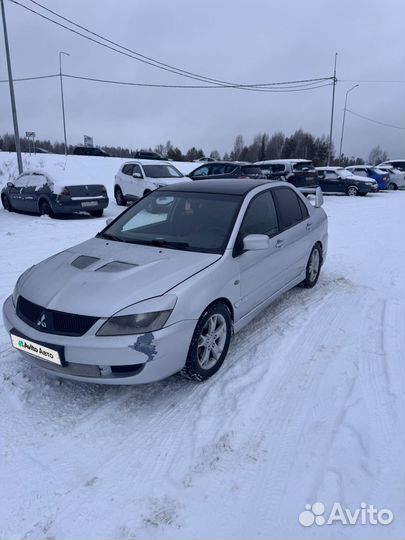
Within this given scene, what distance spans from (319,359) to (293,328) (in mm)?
669

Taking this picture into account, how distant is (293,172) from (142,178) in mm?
7659

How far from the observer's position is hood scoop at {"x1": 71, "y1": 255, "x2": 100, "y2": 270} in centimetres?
357

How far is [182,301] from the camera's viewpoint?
10.2 feet

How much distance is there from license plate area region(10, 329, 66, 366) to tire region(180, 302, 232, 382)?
0.95 metres

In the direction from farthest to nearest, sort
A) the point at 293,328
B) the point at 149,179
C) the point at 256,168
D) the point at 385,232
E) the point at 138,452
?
the point at 256,168 < the point at 149,179 < the point at 385,232 < the point at 293,328 < the point at 138,452

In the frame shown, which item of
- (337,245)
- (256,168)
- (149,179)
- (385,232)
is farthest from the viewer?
(256,168)

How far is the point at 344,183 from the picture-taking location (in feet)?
71.1

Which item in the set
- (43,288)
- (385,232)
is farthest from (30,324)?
(385,232)

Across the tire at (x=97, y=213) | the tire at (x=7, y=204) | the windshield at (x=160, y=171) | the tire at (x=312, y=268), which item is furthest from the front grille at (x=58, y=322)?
the tire at (x=7, y=204)

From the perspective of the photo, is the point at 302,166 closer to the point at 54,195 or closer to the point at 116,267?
the point at 54,195

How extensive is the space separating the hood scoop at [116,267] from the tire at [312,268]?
114 inches

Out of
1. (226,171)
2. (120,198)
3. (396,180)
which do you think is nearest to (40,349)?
(120,198)

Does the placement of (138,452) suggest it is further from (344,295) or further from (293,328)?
(344,295)

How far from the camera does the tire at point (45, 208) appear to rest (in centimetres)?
1204
